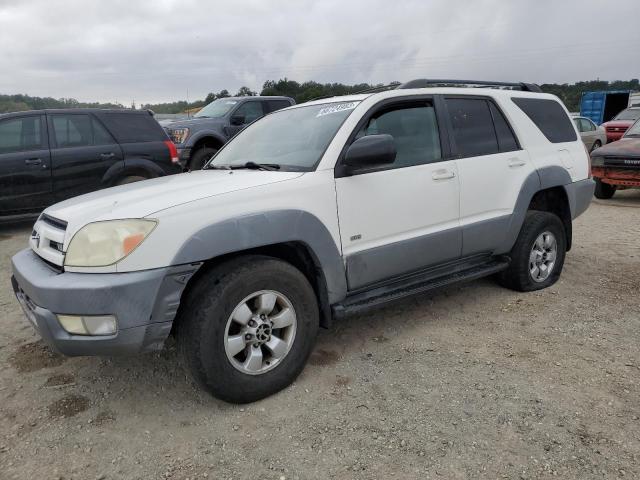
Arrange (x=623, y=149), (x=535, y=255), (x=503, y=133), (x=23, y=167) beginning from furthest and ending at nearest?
(x=623, y=149) → (x=23, y=167) → (x=535, y=255) → (x=503, y=133)

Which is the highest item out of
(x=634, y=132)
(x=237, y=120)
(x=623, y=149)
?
(x=237, y=120)

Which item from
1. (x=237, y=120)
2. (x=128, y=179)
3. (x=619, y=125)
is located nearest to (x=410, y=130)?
(x=128, y=179)

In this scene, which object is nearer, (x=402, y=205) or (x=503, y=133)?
(x=402, y=205)

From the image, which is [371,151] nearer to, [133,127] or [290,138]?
[290,138]

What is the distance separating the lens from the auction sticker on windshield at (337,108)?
338cm

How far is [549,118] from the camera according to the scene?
4.50m

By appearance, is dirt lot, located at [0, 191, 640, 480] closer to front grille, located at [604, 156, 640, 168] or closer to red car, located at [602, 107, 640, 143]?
front grille, located at [604, 156, 640, 168]

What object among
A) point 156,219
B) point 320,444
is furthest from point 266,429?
point 156,219

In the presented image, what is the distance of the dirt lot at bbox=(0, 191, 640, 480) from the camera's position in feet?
7.62

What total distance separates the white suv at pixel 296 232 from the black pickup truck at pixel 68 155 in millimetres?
3800

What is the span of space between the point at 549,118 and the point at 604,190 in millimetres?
5965

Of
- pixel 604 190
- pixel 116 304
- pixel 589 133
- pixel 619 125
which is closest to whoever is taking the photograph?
pixel 116 304

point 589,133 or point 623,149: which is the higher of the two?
point 623,149

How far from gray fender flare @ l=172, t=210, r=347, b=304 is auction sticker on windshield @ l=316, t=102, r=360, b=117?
902mm
